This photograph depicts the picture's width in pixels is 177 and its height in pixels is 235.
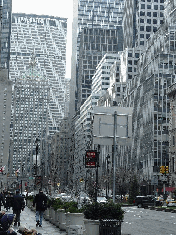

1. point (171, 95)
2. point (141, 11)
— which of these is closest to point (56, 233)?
point (171, 95)

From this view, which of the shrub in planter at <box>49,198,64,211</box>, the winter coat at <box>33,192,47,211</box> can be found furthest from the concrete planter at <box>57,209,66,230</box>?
the winter coat at <box>33,192,47,211</box>

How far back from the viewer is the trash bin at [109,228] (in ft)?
55.4

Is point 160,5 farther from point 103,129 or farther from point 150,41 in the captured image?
point 103,129

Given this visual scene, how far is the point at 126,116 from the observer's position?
1797 centimetres

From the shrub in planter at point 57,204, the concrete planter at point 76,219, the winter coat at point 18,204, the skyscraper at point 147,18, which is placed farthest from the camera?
the skyscraper at point 147,18

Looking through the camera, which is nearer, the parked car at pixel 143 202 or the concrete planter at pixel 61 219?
the concrete planter at pixel 61 219

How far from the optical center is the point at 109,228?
1691 centimetres

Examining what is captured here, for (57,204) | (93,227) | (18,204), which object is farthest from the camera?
(57,204)

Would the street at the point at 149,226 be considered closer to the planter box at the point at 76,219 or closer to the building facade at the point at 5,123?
the planter box at the point at 76,219

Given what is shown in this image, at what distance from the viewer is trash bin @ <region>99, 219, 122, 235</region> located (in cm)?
1689

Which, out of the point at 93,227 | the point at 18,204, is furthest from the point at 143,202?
the point at 93,227

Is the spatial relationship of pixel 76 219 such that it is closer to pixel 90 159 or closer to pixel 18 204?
pixel 90 159

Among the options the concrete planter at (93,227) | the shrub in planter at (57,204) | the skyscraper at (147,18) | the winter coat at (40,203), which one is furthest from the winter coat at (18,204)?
the skyscraper at (147,18)

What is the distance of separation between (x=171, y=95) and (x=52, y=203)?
7130cm
